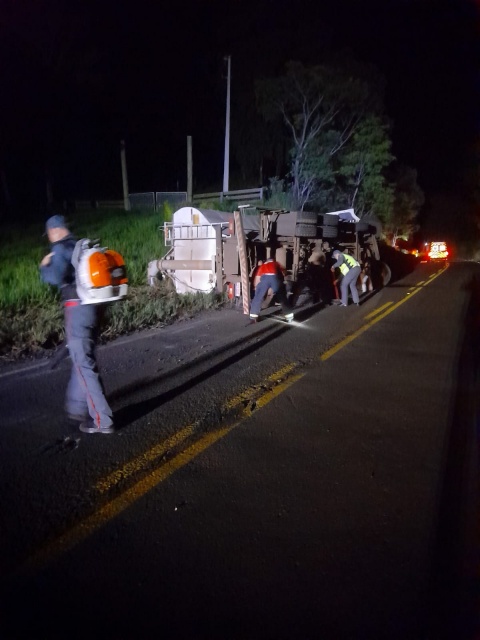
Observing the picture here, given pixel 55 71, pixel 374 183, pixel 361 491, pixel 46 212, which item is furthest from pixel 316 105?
pixel 361 491

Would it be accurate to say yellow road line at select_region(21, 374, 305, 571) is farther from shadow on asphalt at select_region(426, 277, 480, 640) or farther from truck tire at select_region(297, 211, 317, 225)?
truck tire at select_region(297, 211, 317, 225)

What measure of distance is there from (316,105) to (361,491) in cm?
2491

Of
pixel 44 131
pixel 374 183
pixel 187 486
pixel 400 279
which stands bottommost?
pixel 400 279

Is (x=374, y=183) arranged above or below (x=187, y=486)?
above

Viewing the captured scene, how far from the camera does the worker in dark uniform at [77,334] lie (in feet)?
13.8

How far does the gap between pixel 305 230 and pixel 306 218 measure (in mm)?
282

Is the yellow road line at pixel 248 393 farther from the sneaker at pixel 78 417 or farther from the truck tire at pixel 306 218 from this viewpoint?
the truck tire at pixel 306 218

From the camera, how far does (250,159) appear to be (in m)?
32.1

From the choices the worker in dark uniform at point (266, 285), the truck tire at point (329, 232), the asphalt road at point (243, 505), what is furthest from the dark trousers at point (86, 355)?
the truck tire at point (329, 232)

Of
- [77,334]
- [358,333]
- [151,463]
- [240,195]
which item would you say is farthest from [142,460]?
[240,195]

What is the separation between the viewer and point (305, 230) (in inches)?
463

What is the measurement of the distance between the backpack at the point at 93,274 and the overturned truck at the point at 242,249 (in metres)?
6.23

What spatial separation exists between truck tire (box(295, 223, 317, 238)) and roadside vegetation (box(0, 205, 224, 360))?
2.32m

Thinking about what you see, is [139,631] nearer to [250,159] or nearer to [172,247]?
[172,247]
